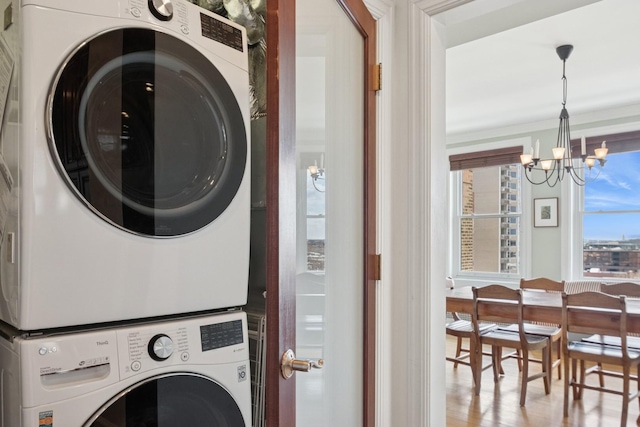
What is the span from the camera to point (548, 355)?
11.3ft

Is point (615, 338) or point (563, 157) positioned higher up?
point (563, 157)

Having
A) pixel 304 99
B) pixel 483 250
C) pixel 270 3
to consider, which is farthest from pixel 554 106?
pixel 270 3

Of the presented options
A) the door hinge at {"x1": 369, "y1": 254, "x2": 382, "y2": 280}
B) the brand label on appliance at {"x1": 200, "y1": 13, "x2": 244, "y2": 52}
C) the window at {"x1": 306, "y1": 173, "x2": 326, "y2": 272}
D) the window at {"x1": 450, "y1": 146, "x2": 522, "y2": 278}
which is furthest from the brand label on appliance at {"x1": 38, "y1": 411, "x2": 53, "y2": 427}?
the window at {"x1": 450, "y1": 146, "x2": 522, "y2": 278}

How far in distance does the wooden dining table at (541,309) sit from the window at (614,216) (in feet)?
4.67

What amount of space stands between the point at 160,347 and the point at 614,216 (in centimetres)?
513

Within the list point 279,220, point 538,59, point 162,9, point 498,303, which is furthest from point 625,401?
point 162,9

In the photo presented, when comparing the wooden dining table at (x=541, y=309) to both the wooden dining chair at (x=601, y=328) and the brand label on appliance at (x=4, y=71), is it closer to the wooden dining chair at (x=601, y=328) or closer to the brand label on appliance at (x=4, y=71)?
the wooden dining chair at (x=601, y=328)

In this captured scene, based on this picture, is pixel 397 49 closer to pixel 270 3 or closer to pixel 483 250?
pixel 270 3

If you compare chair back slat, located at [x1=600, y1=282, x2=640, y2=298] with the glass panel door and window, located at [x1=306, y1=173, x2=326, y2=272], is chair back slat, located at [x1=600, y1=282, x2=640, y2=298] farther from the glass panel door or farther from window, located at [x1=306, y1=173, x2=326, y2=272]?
window, located at [x1=306, y1=173, x2=326, y2=272]

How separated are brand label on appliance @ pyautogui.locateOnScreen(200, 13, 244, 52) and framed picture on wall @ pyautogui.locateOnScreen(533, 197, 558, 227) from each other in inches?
187

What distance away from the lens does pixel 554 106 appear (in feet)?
14.7

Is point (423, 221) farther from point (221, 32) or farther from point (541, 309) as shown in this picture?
point (541, 309)

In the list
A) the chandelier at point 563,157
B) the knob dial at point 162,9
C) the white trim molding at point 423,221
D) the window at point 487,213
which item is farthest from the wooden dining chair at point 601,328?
the knob dial at point 162,9

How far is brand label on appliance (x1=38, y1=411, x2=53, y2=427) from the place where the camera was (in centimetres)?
79
